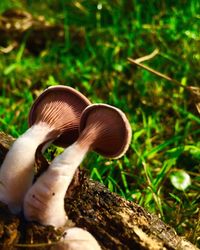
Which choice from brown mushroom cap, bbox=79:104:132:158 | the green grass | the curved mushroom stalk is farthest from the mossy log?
the green grass

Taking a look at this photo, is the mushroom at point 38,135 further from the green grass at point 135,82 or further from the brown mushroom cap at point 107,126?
the green grass at point 135,82

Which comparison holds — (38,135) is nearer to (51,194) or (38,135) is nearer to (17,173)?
(17,173)

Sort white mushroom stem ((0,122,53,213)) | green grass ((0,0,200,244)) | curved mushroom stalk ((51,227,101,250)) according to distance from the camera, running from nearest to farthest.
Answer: curved mushroom stalk ((51,227,101,250)) → white mushroom stem ((0,122,53,213)) → green grass ((0,0,200,244))

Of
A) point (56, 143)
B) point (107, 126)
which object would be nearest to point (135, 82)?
point (56, 143)

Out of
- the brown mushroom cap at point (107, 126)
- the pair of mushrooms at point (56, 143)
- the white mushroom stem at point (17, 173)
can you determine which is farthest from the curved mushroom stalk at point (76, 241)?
the brown mushroom cap at point (107, 126)

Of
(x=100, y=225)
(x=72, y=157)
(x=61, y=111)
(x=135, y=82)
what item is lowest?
(x=100, y=225)

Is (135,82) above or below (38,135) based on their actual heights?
below

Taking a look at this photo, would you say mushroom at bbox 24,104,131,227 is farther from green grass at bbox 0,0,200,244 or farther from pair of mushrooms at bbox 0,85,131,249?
green grass at bbox 0,0,200,244
